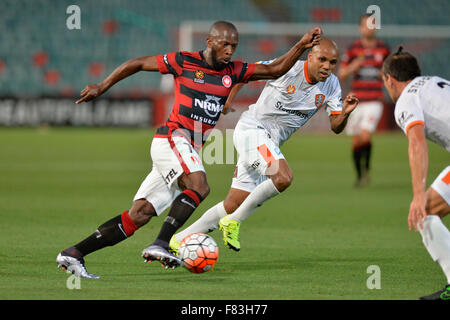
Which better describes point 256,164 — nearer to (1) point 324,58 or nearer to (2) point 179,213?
(1) point 324,58

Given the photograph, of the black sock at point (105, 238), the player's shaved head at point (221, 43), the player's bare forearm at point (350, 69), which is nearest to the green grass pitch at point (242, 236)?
the black sock at point (105, 238)

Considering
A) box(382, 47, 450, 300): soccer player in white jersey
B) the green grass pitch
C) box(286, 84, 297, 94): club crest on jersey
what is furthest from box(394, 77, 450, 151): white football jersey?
box(286, 84, 297, 94): club crest on jersey

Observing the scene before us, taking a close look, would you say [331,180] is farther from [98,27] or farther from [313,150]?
[98,27]

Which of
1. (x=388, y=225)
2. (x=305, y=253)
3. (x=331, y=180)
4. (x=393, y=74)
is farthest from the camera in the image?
(x=331, y=180)

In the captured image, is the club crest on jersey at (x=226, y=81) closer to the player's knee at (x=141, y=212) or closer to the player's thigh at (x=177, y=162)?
the player's thigh at (x=177, y=162)

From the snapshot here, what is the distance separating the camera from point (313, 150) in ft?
66.8

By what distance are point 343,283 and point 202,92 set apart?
1989 mm

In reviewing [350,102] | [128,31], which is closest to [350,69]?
[350,102]

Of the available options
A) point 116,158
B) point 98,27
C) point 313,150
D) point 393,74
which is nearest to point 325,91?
point 393,74

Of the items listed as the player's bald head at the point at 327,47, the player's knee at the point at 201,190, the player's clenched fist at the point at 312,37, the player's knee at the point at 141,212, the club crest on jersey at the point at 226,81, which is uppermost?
the player's clenched fist at the point at 312,37

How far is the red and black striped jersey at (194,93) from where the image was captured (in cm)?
670

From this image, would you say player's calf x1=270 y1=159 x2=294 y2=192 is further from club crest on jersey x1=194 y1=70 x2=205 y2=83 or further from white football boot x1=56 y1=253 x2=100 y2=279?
white football boot x1=56 y1=253 x2=100 y2=279

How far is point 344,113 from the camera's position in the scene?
24.0 feet

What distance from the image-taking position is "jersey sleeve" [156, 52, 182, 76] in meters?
6.68
